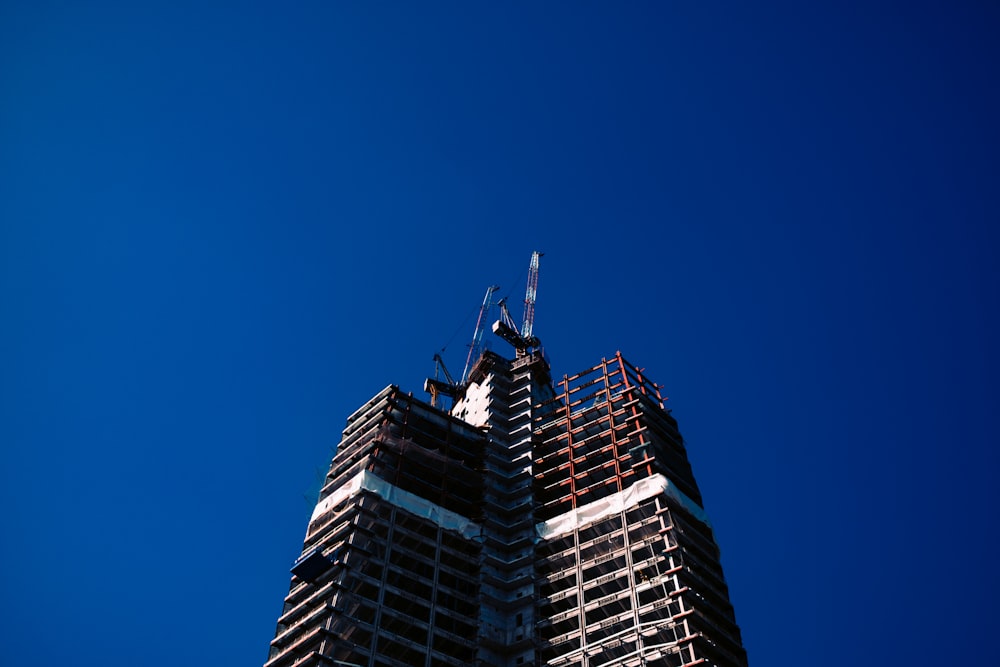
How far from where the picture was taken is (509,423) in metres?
117

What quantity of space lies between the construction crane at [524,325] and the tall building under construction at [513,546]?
3323 centimetres

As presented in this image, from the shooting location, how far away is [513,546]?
3812 inches

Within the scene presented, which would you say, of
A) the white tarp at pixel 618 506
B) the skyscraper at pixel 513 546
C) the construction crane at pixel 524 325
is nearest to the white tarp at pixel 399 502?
the skyscraper at pixel 513 546

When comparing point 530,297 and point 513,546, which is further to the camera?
point 530,297

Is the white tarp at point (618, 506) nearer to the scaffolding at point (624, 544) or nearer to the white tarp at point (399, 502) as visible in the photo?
the scaffolding at point (624, 544)

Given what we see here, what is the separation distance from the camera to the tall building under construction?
259 feet

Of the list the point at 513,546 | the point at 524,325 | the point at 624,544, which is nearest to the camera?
the point at 624,544

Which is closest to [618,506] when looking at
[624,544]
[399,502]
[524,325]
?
[624,544]

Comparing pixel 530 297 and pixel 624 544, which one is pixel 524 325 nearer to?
pixel 530 297

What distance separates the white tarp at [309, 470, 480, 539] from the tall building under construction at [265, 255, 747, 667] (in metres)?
0.22

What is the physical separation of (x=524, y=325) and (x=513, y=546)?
73.2m

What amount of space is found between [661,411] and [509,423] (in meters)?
19.9

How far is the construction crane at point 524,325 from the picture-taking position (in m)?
150

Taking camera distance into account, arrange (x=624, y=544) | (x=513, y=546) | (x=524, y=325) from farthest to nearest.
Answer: (x=524, y=325)
(x=513, y=546)
(x=624, y=544)
